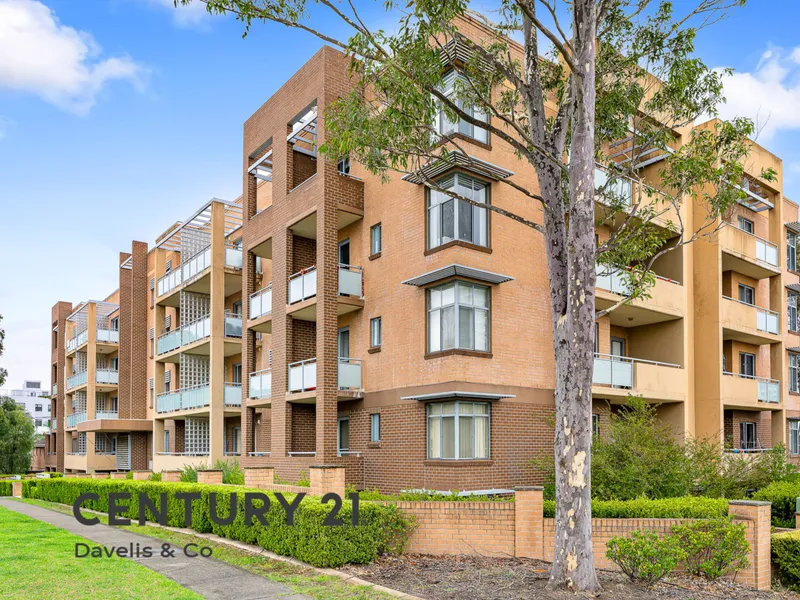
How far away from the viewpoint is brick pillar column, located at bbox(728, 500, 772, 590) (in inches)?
501

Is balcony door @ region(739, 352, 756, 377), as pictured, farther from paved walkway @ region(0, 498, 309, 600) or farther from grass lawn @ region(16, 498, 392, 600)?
paved walkway @ region(0, 498, 309, 600)

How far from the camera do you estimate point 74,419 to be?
49.7m

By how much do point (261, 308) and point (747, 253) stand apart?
58.7 ft

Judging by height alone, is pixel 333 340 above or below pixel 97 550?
above

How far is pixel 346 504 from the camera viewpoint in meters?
13.6

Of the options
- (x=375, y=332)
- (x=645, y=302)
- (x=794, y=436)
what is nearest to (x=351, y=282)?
(x=375, y=332)

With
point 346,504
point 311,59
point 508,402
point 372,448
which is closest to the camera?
point 346,504

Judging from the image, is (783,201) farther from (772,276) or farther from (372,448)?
(372,448)

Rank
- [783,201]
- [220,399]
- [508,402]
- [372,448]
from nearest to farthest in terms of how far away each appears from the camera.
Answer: [508,402] < [372,448] < [220,399] < [783,201]

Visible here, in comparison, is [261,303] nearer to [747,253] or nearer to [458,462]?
[458,462]

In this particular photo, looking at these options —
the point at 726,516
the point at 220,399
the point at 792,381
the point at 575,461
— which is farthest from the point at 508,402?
the point at 792,381

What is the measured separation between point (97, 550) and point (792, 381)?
29.9m

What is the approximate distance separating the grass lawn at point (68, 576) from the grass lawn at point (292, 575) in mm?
1597

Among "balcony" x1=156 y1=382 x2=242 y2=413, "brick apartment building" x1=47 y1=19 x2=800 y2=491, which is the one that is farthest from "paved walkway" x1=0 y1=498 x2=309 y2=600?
"balcony" x1=156 y1=382 x2=242 y2=413
